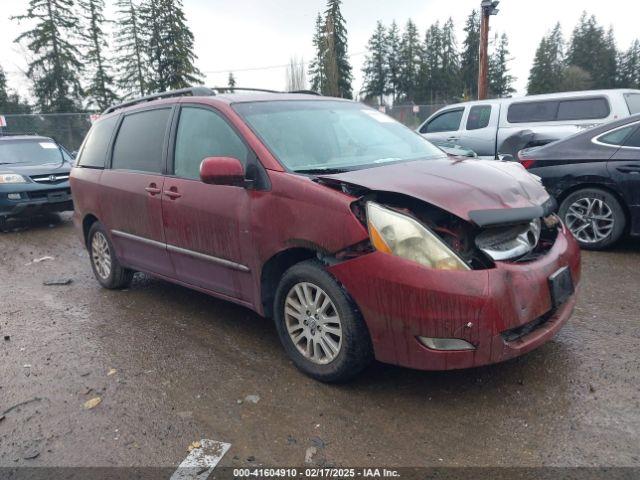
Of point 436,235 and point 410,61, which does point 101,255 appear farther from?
point 410,61

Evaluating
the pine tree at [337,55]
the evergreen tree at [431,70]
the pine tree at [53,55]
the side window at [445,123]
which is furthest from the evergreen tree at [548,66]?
the side window at [445,123]

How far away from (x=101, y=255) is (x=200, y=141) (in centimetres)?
220

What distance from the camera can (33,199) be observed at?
8.86 metres

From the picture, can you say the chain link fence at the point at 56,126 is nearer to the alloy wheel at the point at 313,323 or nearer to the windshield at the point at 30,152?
the windshield at the point at 30,152

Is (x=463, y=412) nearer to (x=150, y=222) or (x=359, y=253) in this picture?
(x=359, y=253)

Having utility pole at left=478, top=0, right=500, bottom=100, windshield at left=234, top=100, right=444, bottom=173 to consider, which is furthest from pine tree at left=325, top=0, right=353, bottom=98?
windshield at left=234, top=100, right=444, bottom=173

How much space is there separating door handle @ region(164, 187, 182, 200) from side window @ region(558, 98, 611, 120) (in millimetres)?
7879

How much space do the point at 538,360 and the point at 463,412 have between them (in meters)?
0.79

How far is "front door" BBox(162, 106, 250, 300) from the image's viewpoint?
3.47 metres

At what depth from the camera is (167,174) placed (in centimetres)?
405

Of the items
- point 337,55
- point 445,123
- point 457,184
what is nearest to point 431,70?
point 337,55

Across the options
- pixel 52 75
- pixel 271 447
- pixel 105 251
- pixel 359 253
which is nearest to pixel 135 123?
pixel 105 251

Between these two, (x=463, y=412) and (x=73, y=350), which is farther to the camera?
(x=73, y=350)

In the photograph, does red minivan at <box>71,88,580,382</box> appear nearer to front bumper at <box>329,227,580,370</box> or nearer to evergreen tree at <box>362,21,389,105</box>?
front bumper at <box>329,227,580,370</box>
